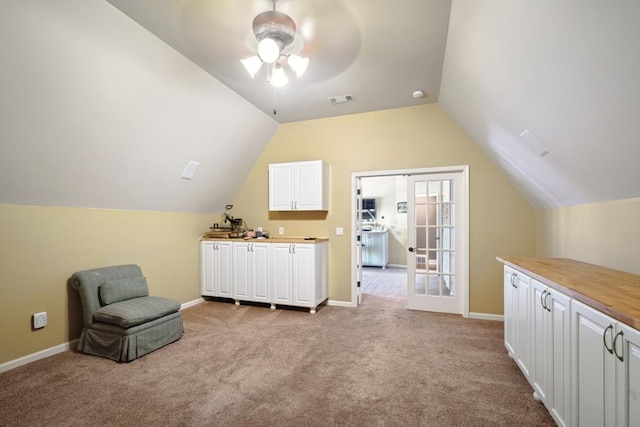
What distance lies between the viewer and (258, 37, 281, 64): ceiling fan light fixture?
2113 millimetres

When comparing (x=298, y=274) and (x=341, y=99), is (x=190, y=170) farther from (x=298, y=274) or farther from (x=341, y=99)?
(x=341, y=99)

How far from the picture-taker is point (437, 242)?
4242 mm

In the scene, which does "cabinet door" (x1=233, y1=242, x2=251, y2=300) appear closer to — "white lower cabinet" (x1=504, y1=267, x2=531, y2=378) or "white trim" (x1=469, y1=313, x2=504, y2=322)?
"white trim" (x1=469, y1=313, x2=504, y2=322)

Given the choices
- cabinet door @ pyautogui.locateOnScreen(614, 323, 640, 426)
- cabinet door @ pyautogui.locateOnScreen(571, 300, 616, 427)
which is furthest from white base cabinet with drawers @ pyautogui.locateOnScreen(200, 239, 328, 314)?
cabinet door @ pyautogui.locateOnScreen(614, 323, 640, 426)

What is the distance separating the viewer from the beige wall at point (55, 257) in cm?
262

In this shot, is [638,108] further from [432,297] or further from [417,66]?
[432,297]

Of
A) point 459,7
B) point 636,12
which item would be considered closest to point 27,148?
point 459,7

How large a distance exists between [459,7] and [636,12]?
123cm

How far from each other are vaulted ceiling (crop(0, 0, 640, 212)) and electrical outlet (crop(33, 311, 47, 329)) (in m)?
1.05

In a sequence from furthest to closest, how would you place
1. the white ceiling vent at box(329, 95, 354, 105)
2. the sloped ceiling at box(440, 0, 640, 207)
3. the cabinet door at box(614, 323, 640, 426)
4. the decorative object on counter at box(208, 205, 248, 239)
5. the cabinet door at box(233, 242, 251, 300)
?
the decorative object on counter at box(208, 205, 248, 239)
the cabinet door at box(233, 242, 251, 300)
the white ceiling vent at box(329, 95, 354, 105)
the sloped ceiling at box(440, 0, 640, 207)
the cabinet door at box(614, 323, 640, 426)

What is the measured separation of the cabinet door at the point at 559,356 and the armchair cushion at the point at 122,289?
3.62 meters

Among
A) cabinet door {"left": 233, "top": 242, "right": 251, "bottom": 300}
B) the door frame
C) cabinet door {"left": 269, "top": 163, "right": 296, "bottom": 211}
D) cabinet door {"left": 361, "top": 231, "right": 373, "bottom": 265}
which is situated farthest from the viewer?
cabinet door {"left": 361, "top": 231, "right": 373, "bottom": 265}

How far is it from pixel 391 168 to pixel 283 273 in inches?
84.5

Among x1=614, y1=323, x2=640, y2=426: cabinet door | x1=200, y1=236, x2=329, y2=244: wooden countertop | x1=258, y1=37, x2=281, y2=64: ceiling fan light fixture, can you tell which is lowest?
x1=614, y1=323, x2=640, y2=426: cabinet door
